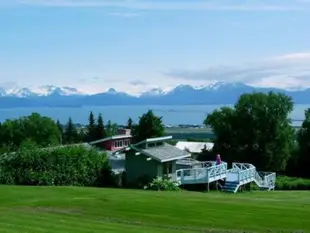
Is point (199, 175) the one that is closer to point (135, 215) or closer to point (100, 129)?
point (135, 215)

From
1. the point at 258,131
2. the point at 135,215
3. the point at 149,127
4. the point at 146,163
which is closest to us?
the point at 135,215

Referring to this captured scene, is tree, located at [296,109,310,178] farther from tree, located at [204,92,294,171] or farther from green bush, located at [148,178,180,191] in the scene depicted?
green bush, located at [148,178,180,191]

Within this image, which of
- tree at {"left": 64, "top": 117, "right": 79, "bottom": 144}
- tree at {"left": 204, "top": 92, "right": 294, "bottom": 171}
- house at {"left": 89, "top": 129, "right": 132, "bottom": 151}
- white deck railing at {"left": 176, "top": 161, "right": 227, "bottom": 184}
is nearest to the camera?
white deck railing at {"left": 176, "top": 161, "right": 227, "bottom": 184}

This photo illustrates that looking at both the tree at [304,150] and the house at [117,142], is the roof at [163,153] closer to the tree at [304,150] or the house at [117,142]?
the tree at [304,150]

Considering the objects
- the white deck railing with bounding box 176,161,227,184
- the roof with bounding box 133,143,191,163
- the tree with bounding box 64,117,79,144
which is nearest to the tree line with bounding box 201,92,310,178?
the roof with bounding box 133,143,191,163

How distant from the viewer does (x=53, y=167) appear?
38000 mm

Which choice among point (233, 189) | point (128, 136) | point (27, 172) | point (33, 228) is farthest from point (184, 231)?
point (128, 136)

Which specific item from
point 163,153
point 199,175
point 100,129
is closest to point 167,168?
point 163,153

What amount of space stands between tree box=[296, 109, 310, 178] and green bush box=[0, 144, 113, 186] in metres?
36.5

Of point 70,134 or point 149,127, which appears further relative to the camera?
point 70,134

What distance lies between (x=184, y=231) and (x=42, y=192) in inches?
527

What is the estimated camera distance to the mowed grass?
56.8 feet

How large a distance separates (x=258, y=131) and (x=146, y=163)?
3008cm

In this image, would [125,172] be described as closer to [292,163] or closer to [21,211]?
[21,211]
